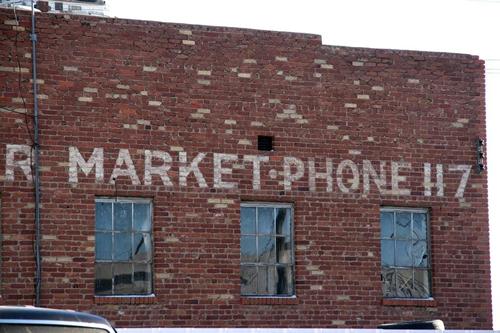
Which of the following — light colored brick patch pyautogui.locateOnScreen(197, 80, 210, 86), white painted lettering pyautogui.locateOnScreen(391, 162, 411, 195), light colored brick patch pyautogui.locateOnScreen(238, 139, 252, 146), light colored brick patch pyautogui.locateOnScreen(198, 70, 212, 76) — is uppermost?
light colored brick patch pyautogui.locateOnScreen(198, 70, 212, 76)

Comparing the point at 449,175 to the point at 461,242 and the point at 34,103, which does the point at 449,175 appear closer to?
the point at 461,242

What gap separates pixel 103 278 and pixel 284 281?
3.05 meters

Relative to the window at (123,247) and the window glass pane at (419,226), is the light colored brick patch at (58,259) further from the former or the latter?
the window glass pane at (419,226)

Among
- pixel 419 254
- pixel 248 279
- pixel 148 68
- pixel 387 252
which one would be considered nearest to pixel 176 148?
pixel 148 68

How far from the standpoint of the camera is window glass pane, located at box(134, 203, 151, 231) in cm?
2027

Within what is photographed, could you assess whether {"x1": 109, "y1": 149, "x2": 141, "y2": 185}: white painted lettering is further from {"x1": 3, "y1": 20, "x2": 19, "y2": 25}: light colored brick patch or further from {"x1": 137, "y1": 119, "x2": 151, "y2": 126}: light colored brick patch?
{"x1": 3, "y1": 20, "x2": 19, "y2": 25}: light colored brick patch

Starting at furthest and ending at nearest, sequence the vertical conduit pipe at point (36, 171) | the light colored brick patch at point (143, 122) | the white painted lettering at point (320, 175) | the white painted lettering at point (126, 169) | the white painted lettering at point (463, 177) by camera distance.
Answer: the white painted lettering at point (463, 177) → the white painted lettering at point (320, 175) → the light colored brick patch at point (143, 122) → the white painted lettering at point (126, 169) → the vertical conduit pipe at point (36, 171)

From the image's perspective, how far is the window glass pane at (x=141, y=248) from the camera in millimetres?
20219

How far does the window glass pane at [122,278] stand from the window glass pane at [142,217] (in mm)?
→ 620

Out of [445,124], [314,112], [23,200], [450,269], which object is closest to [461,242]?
[450,269]

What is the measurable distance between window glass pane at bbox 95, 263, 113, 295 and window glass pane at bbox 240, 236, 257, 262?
223cm

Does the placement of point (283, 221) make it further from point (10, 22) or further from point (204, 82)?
point (10, 22)

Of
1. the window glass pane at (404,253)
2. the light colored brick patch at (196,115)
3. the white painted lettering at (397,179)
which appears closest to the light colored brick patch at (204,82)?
the light colored brick patch at (196,115)

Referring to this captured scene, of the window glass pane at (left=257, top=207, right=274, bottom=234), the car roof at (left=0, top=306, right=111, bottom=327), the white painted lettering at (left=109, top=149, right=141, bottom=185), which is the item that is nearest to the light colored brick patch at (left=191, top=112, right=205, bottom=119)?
the white painted lettering at (left=109, top=149, right=141, bottom=185)
